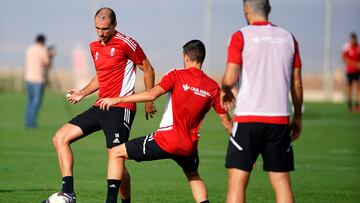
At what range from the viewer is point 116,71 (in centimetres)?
1080

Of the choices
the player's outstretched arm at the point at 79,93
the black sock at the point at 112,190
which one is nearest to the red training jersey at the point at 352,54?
the player's outstretched arm at the point at 79,93

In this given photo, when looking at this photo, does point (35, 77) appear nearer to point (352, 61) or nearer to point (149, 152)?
point (352, 61)

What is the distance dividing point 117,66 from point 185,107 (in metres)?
1.48

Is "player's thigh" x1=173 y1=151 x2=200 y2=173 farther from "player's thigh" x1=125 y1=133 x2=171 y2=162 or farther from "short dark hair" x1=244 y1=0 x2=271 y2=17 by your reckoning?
"short dark hair" x1=244 y1=0 x2=271 y2=17

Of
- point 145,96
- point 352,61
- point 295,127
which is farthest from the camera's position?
point 352,61

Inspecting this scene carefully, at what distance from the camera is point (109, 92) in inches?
424

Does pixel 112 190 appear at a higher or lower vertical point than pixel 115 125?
lower

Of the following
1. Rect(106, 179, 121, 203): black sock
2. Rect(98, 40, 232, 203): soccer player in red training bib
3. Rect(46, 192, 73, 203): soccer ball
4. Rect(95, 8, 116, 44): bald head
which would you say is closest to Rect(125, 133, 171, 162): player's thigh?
Rect(98, 40, 232, 203): soccer player in red training bib

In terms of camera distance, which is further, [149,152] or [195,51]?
[149,152]

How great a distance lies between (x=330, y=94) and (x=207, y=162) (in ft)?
91.7

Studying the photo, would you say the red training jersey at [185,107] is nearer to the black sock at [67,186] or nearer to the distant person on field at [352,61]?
the black sock at [67,186]

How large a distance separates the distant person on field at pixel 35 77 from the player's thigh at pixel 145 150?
15163mm

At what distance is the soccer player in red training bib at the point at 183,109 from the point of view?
9594mm

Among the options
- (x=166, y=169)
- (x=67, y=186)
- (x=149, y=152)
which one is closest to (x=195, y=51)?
(x=149, y=152)
